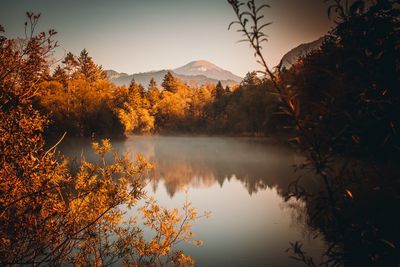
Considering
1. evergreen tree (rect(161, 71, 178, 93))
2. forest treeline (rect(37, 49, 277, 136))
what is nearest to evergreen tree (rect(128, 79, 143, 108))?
forest treeline (rect(37, 49, 277, 136))

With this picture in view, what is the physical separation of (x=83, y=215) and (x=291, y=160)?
107 feet

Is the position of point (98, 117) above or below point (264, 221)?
above

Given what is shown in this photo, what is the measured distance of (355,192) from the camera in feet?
53.6

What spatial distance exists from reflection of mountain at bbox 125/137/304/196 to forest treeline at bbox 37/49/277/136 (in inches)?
226

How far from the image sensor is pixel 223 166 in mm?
36094

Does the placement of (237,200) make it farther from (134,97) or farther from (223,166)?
(134,97)

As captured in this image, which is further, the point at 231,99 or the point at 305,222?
the point at 231,99

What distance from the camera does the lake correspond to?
42.2 ft

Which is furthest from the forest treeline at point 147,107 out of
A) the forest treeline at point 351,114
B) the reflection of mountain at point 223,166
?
the forest treeline at point 351,114

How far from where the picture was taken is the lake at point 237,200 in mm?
12867

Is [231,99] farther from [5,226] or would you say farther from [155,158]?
[5,226]

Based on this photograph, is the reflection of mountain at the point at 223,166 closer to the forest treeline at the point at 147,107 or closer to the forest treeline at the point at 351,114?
the forest treeline at the point at 147,107

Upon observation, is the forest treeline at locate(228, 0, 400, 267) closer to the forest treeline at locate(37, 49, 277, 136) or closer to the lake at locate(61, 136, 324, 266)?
the lake at locate(61, 136, 324, 266)

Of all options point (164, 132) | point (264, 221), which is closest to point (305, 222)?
point (264, 221)
